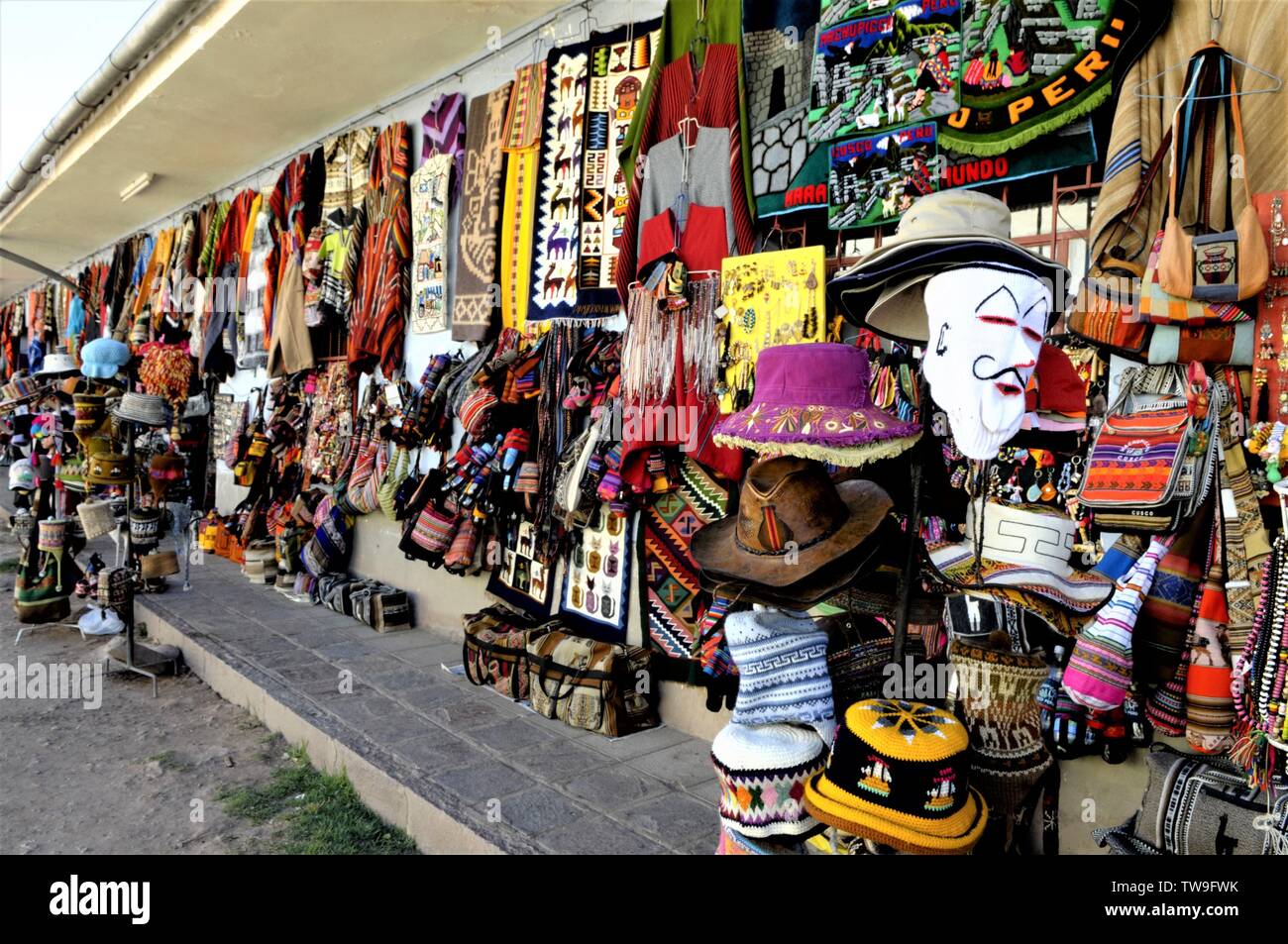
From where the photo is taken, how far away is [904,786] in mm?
1625

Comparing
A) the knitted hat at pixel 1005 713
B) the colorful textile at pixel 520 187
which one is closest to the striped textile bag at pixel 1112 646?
the knitted hat at pixel 1005 713

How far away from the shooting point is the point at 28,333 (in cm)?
1728

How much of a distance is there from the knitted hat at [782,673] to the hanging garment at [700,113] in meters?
2.18

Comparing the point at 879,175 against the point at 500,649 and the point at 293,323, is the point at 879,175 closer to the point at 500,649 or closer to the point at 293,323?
the point at 500,649

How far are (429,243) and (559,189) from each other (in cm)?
146

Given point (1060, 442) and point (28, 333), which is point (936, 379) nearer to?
point (1060, 442)

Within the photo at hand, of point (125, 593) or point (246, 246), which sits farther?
point (246, 246)

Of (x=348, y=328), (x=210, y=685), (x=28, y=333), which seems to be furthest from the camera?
(x=28, y=333)

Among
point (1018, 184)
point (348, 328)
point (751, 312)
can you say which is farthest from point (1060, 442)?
point (348, 328)

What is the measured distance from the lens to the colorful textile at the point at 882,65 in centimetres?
289

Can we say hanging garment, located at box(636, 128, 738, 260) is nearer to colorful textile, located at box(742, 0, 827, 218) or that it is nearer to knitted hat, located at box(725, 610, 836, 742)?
colorful textile, located at box(742, 0, 827, 218)

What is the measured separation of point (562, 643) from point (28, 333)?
18580 mm

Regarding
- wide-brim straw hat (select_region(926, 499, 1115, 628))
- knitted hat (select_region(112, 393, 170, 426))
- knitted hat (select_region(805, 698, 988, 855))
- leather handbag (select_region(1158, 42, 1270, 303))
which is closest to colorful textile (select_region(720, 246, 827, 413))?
leather handbag (select_region(1158, 42, 1270, 303))

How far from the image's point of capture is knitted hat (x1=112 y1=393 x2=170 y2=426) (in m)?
5.27
